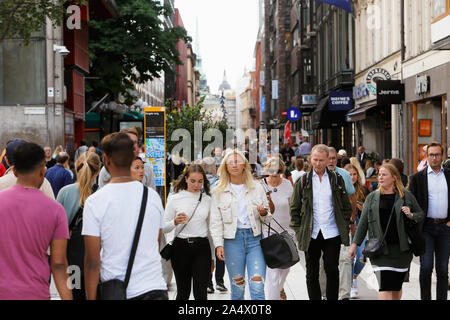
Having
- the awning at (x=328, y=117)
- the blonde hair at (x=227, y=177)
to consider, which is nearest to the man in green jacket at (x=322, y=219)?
the blonde hair at (x=227, y=177)

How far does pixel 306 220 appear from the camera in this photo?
7.51 meters

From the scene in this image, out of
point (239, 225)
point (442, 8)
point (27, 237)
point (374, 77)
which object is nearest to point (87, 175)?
point (239, 225)

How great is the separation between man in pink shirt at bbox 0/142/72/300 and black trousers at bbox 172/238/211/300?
9.39 ft

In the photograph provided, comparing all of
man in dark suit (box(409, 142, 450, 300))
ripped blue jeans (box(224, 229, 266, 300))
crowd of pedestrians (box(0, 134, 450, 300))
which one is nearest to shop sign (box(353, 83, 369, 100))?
crowd of pedestrians (box(0, 134, 450, 300))

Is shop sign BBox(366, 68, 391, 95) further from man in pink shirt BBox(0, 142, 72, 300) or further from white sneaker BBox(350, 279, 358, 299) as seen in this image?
man in pink shirt BBox(0, 142, 72, 300)

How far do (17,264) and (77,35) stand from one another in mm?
27543

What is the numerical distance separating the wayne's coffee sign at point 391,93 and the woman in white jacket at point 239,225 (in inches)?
715

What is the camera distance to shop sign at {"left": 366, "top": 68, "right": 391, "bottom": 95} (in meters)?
25.2

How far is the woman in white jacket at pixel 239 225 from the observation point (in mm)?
6902

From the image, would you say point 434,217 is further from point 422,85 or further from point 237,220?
point 422,85

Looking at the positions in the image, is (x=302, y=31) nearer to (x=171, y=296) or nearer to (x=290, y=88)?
(x=290, y=88)

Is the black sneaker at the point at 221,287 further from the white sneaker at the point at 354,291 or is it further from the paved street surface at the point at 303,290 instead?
the white sneaker at the point at 354,291

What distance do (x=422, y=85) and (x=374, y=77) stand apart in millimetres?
4380

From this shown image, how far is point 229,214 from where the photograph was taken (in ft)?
22.9
